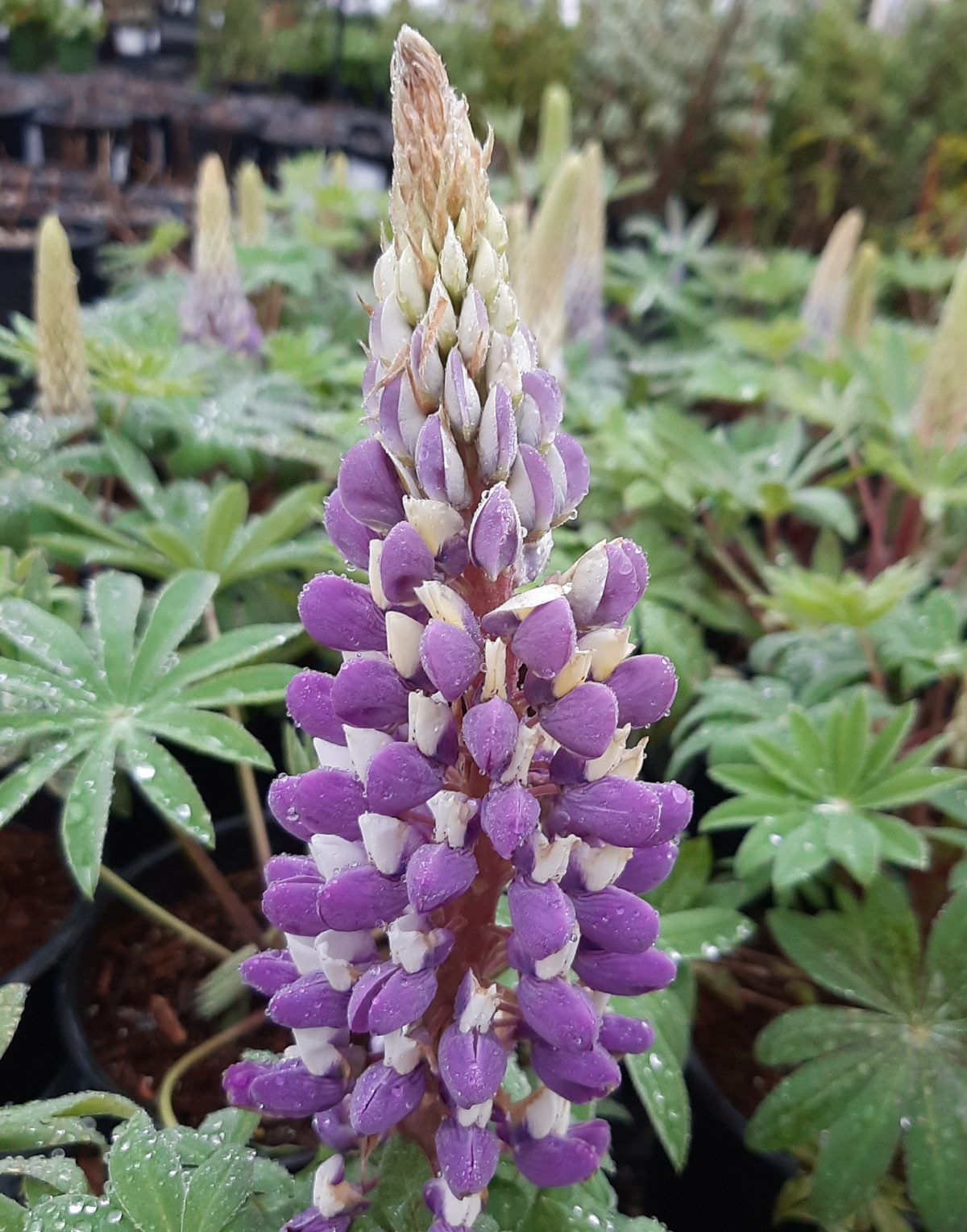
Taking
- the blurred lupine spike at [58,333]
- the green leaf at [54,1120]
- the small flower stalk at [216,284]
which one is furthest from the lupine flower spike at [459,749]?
the small flower stalk at [216,284]

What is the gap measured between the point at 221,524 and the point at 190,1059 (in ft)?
1.97

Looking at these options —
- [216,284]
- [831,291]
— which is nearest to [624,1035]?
[216,284]

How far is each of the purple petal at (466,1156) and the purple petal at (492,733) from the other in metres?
0.25

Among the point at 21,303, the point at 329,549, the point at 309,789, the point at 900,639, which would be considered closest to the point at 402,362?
the point at 309,789

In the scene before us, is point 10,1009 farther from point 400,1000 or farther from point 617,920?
point 617,920

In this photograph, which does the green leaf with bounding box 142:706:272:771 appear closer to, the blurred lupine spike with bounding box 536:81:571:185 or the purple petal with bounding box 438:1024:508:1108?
the purple petal with bounding box 438:1024:508:1108

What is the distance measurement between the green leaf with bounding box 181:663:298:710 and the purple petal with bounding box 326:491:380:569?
321 mm

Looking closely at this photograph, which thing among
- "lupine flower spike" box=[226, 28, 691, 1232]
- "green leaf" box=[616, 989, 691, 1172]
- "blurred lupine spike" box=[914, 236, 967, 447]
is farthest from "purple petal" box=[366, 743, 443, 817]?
"blurred lupine spike" box=[914, 236, 967, 447]

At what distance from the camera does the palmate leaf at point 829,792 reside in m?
0.96

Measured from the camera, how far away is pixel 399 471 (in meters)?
0.58

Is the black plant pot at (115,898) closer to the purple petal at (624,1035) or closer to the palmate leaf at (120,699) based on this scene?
the palmate leaf at (120,699)

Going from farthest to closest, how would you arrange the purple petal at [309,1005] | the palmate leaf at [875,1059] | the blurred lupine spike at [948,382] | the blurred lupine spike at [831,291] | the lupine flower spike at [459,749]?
the blurred lupine spike at [831,291], the blurred lupine spike at [948,382], the palmate leaf at [875,1059], the purple petal at [309,1005], the lupine flower spike at [459,749]

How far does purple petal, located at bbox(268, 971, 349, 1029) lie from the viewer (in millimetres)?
633

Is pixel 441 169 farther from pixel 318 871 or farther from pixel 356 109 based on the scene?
pixel 356 109
